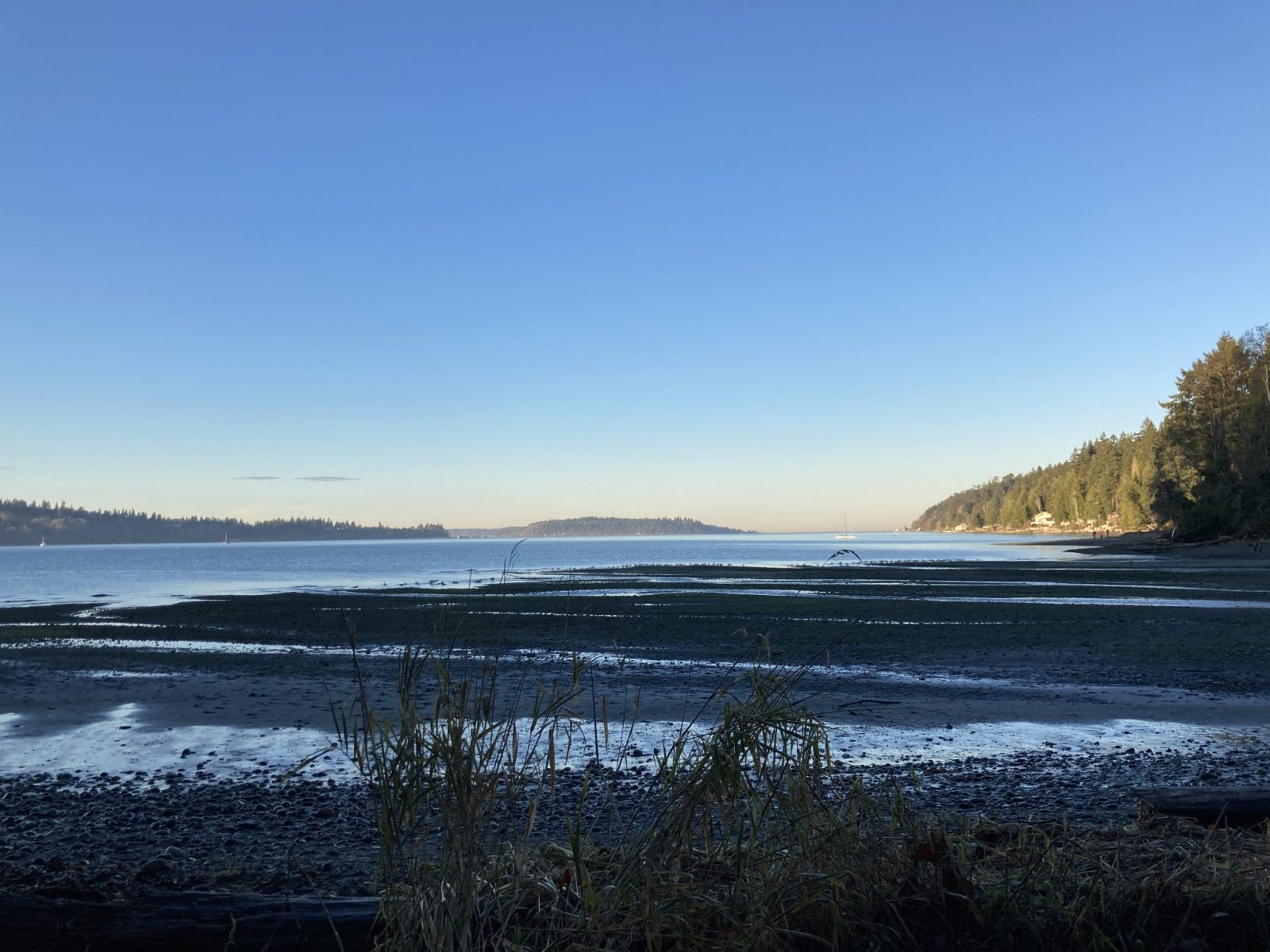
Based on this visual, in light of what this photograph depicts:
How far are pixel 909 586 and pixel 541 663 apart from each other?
29958 mm

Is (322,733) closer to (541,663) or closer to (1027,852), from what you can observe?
(541,663)

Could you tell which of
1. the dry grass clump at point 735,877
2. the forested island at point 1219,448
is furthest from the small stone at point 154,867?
the forested island at point 1219,448

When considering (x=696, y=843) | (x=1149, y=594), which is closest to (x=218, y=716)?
(x=696, y=843)

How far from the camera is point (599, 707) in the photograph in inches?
546

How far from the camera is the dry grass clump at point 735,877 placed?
4.09 meters

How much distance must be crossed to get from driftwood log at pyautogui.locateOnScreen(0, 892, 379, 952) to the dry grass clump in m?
0.29

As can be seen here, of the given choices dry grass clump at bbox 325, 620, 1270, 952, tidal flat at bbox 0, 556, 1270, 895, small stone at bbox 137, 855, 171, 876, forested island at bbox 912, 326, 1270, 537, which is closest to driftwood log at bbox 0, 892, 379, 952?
dry grass clump at bbox 325, 620, 1270, 952

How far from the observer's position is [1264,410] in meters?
77.3

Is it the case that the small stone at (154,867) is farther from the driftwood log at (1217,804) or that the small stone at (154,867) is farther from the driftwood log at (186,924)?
the driftwood log at (1217,804)

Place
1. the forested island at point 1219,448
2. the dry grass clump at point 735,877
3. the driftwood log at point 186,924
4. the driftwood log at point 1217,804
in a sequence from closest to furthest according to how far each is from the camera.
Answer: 1. the dry grass clump at point 735,877
2. the driftwood log at point 186,924
3. the driftwood log at point 1217,804
4. the forested island at point 1219,448

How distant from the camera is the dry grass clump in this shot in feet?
13.4

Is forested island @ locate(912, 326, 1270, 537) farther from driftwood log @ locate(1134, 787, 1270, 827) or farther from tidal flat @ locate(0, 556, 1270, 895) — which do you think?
driftwood log @ locate(1134, 787, 1270, 827)

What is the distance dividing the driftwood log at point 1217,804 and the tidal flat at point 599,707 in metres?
0.84

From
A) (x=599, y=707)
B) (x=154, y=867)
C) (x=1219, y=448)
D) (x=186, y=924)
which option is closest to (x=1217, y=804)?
(x=186, y=924)
